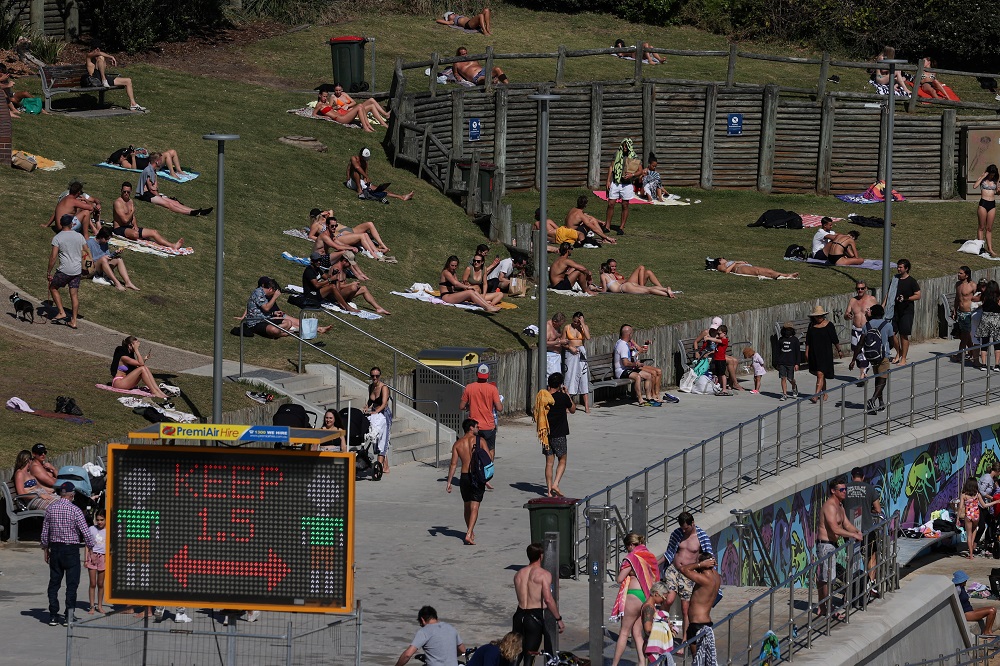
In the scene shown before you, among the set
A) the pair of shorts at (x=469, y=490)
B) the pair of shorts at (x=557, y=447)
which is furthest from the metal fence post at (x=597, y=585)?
the pair of shorts at (x=557, y=447)

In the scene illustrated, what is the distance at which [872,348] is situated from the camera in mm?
29156

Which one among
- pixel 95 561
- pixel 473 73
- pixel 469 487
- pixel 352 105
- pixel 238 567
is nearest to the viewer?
pixel 238 567

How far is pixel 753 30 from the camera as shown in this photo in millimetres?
53406

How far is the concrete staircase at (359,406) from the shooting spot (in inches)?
992

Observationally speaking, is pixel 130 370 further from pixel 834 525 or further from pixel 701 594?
pixel 701 594

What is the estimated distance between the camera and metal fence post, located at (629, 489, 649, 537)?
19.5m

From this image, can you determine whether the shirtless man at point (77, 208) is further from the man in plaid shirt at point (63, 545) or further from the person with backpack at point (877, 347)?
the person with backpack at point (877, 347)

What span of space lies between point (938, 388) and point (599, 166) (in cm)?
1544

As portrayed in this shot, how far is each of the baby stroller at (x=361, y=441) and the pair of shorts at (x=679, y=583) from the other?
6.54m

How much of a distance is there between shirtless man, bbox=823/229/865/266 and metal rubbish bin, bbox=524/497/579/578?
1750 centimetres

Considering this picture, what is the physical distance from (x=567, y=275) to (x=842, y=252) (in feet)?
21.3

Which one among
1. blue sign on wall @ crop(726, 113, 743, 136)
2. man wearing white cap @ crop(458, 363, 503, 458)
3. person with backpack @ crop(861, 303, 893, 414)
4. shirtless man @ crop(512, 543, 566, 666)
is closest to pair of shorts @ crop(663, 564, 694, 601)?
shirtless man @ crop(512, 543, 566, 666)

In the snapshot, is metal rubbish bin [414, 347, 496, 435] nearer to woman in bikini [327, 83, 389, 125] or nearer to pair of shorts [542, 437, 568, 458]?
pair of shorts [542, 437, 568, 458]

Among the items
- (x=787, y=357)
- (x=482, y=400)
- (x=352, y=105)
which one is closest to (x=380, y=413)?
(x=482, y=400)
